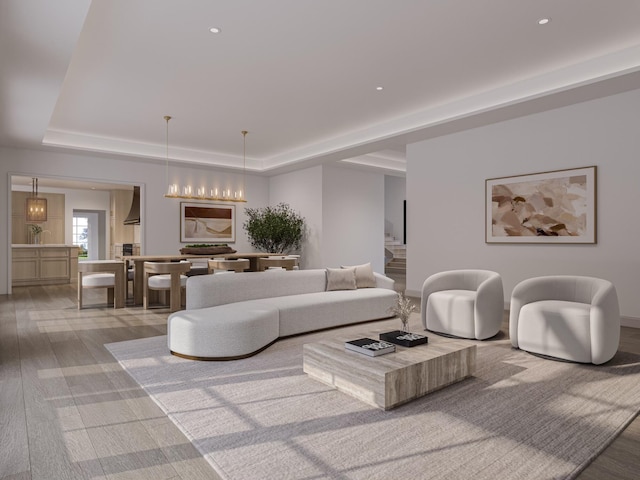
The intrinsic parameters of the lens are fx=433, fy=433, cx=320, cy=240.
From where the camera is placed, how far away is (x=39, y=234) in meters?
11.5

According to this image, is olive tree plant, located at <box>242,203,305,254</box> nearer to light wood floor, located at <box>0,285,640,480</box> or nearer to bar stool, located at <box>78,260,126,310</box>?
bar stool, located at <box>78,260,126,310</box>

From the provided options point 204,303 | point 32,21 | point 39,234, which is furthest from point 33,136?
point 39,234

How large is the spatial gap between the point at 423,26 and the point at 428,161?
3232mm

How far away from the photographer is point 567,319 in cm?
350

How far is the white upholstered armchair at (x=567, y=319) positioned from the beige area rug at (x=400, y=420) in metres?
0.13

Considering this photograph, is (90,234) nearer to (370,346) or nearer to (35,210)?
(35,210)

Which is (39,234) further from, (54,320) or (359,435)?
(359,435)

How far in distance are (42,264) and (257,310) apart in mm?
7613

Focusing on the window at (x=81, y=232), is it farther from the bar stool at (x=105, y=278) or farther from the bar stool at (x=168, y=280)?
the bar stool at (x=168, y=280)

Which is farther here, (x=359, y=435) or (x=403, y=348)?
(x=403, y=348)

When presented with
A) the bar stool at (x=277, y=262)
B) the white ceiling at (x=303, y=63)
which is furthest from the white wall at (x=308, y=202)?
the white ceiling at (x=303, y=63)

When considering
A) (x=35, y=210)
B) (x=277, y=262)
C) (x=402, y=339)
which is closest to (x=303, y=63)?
(x=402, y=339)

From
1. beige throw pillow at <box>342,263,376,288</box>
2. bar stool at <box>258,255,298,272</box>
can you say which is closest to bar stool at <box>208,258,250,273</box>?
bar stool at <box>258,255,298,272</box>

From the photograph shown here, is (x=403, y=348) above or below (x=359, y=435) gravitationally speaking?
above
